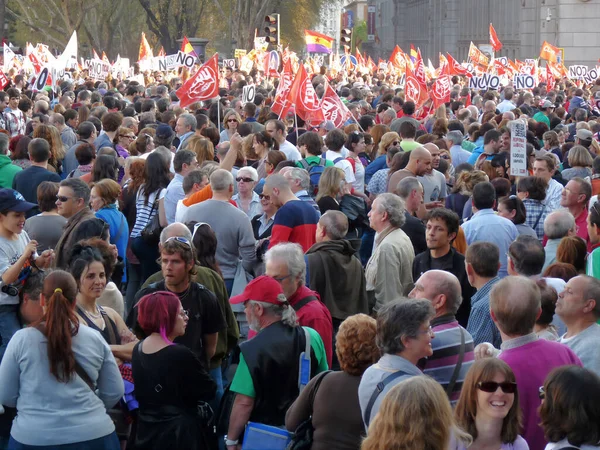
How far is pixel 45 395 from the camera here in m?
5.33

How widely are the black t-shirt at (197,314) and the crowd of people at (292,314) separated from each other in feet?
0.04

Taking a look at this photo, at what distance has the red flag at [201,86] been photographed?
16.4 m

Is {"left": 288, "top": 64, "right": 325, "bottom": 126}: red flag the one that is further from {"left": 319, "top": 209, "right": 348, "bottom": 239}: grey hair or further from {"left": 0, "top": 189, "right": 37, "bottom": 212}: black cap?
{"left": 0, "top": 189, "right": 37, "bottom": 212}: black cap

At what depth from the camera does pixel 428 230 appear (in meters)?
7.89

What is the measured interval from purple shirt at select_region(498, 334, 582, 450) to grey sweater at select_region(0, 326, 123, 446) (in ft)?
6.73

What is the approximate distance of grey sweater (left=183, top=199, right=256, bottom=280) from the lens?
A: 8703 millimetres

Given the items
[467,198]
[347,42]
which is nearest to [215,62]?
[467,198]

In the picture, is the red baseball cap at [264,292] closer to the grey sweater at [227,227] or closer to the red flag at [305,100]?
the grey sweater at [227,227]

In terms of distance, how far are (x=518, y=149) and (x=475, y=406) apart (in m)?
6.83

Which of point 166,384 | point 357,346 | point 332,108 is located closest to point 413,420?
point 357,346

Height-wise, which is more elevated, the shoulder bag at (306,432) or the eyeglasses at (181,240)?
the eyeglasses at (181,240)

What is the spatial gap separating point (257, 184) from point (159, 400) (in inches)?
212

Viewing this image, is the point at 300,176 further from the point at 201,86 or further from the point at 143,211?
the point at 201,86

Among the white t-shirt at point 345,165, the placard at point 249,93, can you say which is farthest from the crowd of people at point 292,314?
the placard at point 249,93
